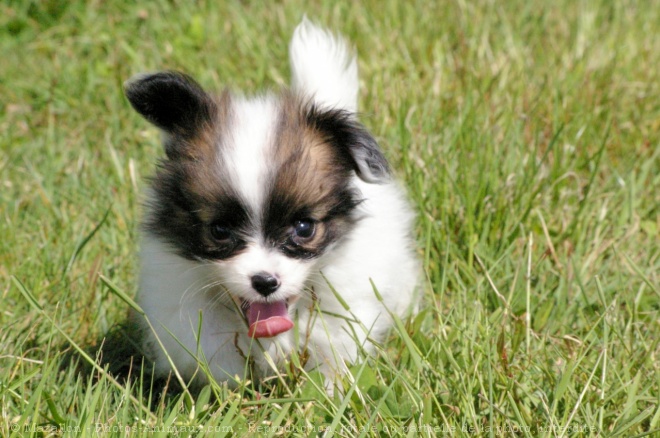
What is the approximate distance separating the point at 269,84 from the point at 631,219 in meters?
2.14

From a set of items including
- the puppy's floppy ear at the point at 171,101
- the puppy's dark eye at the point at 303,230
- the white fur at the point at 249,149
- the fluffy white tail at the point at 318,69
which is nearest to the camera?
the white fur at the point at 249,149

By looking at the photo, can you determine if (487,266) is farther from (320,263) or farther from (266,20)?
(266,20)

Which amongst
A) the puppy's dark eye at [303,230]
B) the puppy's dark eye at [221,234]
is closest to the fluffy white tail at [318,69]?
the puppy's dark eye at [303,230]

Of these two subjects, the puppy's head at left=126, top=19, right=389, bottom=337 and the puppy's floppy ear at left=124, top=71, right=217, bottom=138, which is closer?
the puppy's head at left=126, top=19, right=389, bottom=337

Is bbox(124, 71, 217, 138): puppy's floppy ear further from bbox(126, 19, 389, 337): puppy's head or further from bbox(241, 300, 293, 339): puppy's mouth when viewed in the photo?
bbox(241, 300, 293, 339): puppy's mouth

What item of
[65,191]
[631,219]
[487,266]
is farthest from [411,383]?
[65,191]

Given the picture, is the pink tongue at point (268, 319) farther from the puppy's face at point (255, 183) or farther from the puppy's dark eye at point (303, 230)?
the puppy's dark eye at point (303, 230)

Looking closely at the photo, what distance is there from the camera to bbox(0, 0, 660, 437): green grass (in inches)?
103

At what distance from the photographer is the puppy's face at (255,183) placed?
2.53 m

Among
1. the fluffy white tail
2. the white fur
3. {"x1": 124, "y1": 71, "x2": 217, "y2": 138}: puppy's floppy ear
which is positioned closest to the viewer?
the white fur

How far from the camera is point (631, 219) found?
3.71 metres

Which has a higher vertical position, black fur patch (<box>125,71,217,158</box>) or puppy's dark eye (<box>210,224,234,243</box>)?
black fur patch (<box>125,71,217,158</box>)

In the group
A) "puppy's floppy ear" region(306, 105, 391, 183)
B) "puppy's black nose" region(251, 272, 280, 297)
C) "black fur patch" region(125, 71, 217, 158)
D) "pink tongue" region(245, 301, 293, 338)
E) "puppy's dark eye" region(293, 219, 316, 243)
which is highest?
"black fur patch" region(125, 71, 217, 158)

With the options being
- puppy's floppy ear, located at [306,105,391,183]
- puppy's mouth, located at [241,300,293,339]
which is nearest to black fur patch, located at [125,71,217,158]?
puppy's floppy ear, located at [306,105,391,183]
